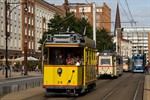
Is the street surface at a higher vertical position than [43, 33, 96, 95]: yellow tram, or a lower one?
lower

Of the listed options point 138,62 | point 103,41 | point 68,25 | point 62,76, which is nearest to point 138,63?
point 138,62

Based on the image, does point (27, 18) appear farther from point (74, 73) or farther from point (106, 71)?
point (74, 73)

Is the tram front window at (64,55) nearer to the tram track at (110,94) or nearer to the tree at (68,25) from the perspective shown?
the tram track at (110,94)

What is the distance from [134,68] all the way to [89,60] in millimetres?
51629

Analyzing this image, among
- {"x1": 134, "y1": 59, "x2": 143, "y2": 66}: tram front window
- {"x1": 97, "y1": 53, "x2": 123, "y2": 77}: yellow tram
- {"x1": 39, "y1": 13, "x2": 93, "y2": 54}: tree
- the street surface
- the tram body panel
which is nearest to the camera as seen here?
the street surface

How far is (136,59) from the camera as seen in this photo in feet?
246

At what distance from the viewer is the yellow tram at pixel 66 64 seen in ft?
71.7

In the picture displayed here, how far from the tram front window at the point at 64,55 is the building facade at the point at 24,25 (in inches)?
2144

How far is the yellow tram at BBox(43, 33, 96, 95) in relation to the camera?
21.9 metres

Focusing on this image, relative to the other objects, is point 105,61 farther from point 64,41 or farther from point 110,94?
point 64,41

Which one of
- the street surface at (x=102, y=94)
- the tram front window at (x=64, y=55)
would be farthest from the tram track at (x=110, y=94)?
the tram front window at (x=64, y=55)

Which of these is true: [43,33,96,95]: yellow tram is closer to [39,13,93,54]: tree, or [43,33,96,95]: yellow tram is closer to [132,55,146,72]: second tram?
[39,13,93,54]: tree

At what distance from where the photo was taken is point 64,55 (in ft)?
75.8

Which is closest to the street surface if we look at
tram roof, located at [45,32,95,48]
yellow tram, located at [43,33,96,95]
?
yellow tram, located at [43,33,96,95]
